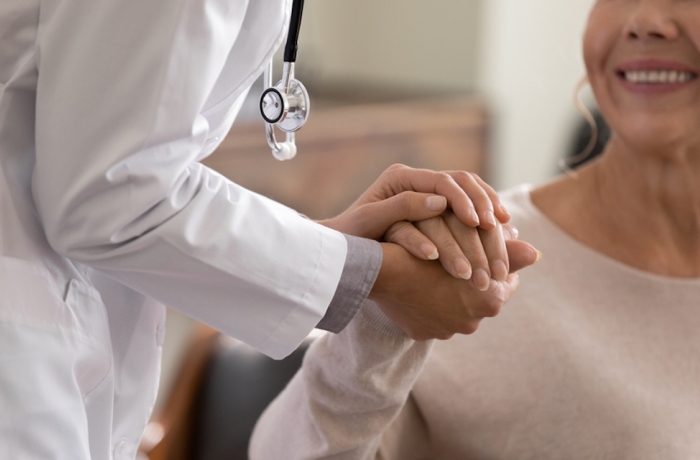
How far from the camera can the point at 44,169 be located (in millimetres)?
606


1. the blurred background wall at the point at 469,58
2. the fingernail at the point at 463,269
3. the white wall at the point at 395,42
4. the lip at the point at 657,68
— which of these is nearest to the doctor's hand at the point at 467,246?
the fingernail at the point at 463,269

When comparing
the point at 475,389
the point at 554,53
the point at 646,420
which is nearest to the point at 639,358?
the point at 646,420

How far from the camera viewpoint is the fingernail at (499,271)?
75cm

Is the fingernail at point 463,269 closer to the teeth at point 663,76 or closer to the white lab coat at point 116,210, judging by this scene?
the white lab coat at point 116,210

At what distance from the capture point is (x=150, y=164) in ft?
1.95

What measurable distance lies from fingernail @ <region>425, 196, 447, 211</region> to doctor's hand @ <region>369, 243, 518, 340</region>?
55 millimetres

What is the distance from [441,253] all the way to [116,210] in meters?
0.31

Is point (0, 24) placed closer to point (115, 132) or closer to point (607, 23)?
point (115, 132)

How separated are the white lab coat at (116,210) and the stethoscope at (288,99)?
58 mm

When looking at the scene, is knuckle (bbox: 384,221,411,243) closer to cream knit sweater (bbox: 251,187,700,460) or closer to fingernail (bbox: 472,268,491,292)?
fingernail (bbox: 472,268,491,292)

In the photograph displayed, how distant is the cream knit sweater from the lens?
948mm

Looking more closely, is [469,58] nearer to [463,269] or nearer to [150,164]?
[463,269]

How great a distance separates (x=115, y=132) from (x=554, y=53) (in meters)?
3.38

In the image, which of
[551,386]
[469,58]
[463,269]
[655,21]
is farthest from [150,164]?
[469,58]
